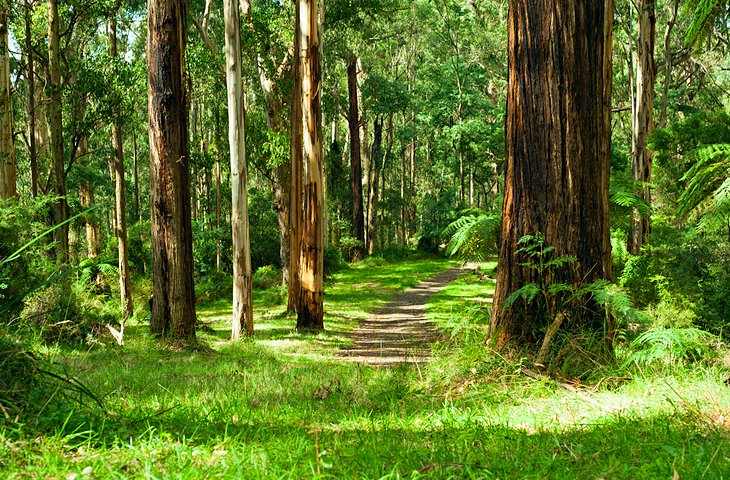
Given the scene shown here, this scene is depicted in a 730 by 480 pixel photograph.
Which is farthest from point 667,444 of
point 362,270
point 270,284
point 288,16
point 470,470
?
point 362,270

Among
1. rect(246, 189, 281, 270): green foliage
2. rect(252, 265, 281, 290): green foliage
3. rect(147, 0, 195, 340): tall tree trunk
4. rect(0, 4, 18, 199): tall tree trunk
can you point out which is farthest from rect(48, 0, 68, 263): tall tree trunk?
rect(246, 189, 281, 270): green foliage

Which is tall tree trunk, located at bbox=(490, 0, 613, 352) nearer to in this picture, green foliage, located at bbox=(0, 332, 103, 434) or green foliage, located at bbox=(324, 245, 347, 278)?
green foliage, located at bbox=(0, 332, 103, 434)

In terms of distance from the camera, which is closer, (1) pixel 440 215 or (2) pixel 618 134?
(1) pixel 440 215

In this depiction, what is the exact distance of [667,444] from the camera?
9.82 ft

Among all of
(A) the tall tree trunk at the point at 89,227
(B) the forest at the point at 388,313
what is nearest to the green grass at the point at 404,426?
(B) the forest at the point at 388,313

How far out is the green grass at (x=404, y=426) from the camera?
2641mm

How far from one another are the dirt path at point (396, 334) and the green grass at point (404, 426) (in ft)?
4.34

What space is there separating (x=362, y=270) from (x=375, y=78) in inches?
458

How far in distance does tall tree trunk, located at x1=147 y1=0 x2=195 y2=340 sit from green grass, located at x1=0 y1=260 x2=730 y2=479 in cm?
350

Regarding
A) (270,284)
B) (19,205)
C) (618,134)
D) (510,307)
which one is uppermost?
(618,134)

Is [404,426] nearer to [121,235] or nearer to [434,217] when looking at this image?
[121,235]

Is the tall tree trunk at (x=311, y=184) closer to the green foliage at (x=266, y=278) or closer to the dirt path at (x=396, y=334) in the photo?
the dirt path at (x=396, y=334)

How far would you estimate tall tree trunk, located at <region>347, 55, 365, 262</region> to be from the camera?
100.0 feet

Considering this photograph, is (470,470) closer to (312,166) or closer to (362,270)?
(312,166)
